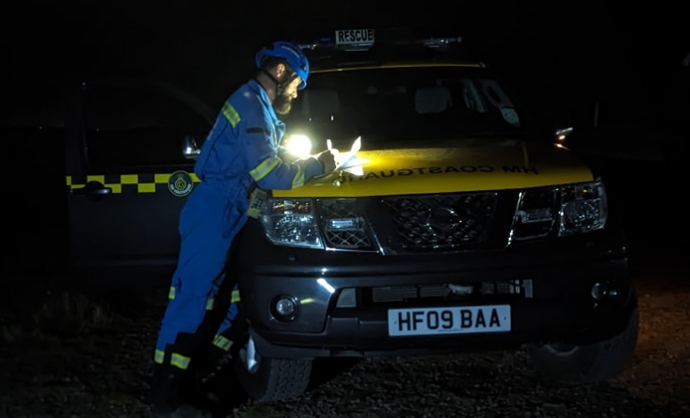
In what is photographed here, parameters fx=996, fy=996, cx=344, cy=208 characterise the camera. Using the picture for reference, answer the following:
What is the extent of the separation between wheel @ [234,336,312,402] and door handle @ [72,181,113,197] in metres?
1.64

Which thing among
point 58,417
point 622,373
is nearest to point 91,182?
point 58,417

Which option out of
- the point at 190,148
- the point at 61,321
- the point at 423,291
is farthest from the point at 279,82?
the point at 61,321

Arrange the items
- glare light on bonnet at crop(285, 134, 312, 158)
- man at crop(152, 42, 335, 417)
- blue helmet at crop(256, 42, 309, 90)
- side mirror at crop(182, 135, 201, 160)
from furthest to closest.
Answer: side mirror at crop(182, 135, 201, 160), glare light on bonnet at crop(285, 134, 312, 158), blue helmet at crop(256, 42, 309, 90), man at crop(152, 42, 335, 417)

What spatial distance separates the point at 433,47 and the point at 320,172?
2.37m

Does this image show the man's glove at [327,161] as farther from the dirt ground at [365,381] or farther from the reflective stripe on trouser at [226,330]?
the dirt ground at [365,381]

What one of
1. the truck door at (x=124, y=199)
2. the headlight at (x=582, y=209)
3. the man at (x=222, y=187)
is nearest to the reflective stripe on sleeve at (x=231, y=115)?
the man at (x=222, y=187)

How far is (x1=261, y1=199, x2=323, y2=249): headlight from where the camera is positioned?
14.2 feet

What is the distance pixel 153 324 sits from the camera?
249 inches

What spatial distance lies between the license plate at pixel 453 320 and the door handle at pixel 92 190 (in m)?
2.45

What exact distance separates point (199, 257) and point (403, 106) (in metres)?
1.76

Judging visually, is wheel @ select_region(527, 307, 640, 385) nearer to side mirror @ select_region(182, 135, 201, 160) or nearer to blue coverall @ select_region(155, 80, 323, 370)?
blue coverall @ select_region(155, 80, 323, 370)

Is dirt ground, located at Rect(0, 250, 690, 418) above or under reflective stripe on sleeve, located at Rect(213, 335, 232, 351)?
under

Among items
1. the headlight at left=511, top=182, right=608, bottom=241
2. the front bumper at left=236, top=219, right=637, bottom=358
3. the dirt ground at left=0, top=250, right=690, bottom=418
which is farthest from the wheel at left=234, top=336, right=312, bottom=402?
the headlight at left=511, top=182, right=608, bottom=241

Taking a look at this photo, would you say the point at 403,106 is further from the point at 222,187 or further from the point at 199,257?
the point at 199,257
